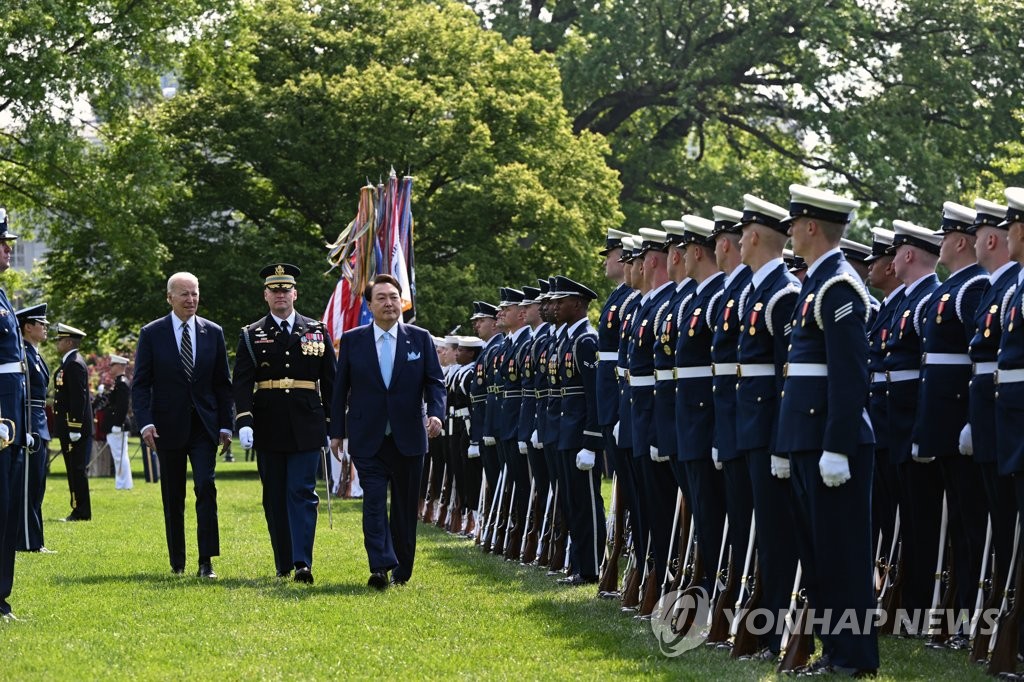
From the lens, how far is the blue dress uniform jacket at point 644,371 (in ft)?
33.1

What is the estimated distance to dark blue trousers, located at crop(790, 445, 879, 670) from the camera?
7.62 meters

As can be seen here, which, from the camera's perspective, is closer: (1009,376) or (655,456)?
(1009,376)

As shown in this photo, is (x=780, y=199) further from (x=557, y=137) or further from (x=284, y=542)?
(x=284, y=542)

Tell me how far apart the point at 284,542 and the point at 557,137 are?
88.2 ft

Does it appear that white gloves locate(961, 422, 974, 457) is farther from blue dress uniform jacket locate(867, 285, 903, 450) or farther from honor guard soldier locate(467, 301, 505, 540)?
honor guard soldier locate(467, 301, 505, 540)

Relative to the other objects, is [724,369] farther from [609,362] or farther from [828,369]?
[609,362]

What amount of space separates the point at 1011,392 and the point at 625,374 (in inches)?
132

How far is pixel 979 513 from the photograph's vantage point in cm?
874

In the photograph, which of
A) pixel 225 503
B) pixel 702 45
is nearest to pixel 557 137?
pixel 702 45

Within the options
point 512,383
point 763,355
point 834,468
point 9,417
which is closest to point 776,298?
point 763,355

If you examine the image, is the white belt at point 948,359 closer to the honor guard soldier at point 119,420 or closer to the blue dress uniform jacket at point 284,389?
the blue dress uniform jacket at point 284,389

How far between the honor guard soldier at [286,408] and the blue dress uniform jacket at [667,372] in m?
3.45

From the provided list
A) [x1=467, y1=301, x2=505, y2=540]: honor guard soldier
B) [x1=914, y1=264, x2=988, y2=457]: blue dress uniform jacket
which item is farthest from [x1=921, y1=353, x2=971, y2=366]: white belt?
[x1=467, y1=301, x2=505, y2=540]: honor guard soldier

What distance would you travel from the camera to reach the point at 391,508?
11977 mm
